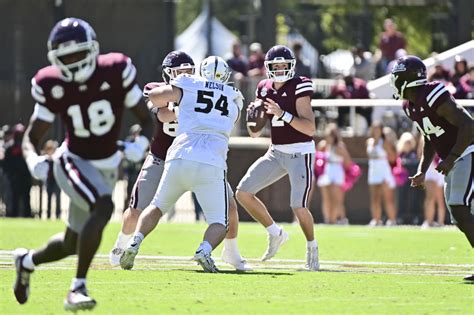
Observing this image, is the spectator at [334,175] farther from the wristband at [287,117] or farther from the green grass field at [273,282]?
the wristband at [287,117]

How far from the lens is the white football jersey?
38.2ft

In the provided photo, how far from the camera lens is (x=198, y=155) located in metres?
11.6

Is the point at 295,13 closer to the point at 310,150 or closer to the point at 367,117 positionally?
the point at 367,117

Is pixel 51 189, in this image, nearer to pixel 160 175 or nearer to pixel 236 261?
pixel 160 175

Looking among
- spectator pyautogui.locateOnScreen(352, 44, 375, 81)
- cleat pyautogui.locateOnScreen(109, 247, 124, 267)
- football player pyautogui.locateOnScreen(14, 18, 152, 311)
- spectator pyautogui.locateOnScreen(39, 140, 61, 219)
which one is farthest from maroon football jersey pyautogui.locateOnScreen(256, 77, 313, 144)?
spectator pyautogui.locateOnScreen(352, 44, 375, 81)

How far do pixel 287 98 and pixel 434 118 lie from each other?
2.10m

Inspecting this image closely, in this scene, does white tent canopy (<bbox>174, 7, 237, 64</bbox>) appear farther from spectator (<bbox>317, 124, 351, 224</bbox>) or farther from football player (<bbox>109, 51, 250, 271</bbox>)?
football player (<bbox>109, 51, 250, 271</bbox>)

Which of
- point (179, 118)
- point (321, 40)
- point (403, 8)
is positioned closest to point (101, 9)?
point (321, 40)

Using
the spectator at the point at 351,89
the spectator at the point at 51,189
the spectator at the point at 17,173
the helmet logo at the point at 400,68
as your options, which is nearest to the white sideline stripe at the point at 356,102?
the spectator at the point at 351,89

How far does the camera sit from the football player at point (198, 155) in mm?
11617

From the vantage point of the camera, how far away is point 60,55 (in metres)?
8.95

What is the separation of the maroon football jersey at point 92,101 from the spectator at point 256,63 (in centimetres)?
1441

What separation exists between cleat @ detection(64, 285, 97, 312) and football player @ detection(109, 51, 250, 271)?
3.74 metres

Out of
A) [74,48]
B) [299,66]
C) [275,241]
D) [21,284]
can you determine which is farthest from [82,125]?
[299,66]
